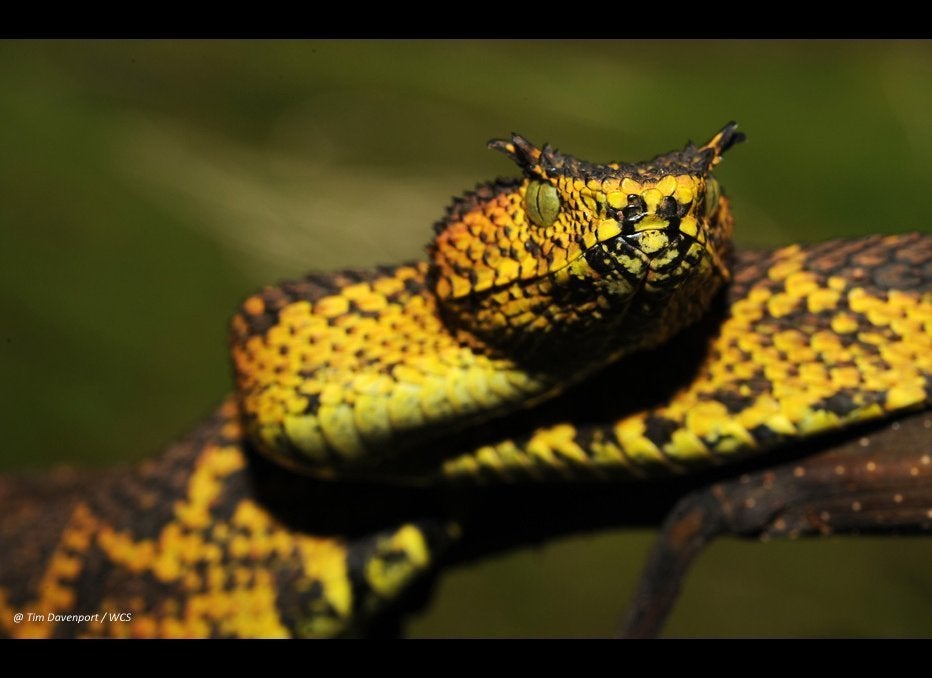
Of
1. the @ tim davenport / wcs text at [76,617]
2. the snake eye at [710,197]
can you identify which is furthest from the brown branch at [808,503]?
the @ tim davenport / wcs text at [76,617]

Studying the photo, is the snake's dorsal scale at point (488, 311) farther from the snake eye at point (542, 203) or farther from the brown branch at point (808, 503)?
the brown branch at point (808, 503)

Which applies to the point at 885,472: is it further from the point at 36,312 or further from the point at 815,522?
the point at 36,312

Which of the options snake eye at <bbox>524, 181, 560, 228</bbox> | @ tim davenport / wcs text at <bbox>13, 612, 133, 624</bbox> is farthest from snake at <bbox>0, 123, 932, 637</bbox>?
@ tim davenport / wcs text at <bbox>13, 612, 133, 624</bbox>

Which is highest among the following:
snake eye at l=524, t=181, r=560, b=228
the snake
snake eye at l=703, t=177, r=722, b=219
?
snake eye at l=524, t=181, r=560, b=228

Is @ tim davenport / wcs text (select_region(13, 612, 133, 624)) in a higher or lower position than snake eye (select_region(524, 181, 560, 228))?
lower

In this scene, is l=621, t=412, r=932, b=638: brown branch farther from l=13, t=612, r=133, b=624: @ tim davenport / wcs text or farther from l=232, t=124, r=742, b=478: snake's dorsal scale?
l=13, t=612, r=133, b=624: @ tim davenport / wcs text

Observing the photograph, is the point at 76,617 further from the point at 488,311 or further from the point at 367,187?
the point at 367,187
